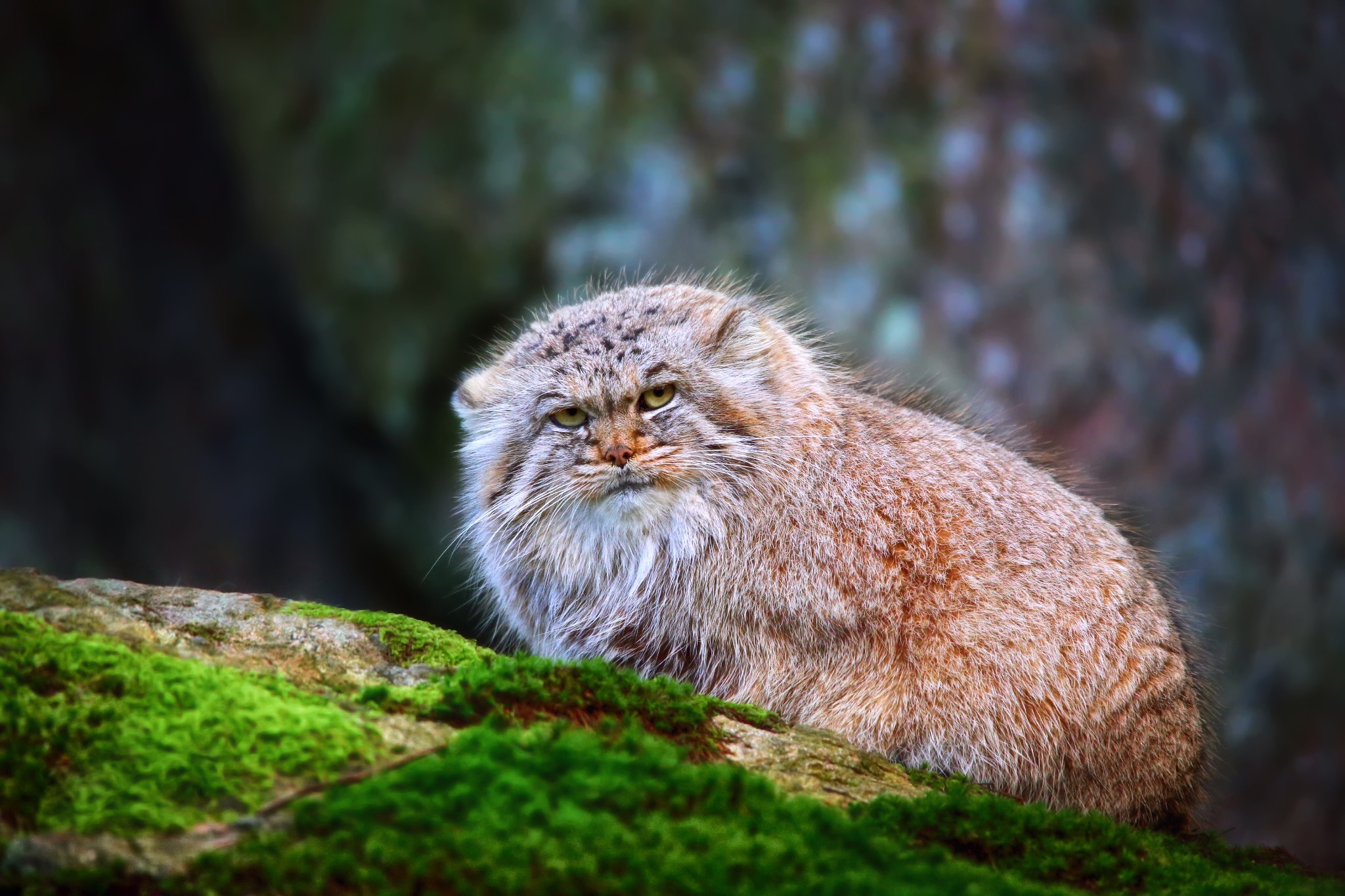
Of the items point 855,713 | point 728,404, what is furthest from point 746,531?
point 855,713

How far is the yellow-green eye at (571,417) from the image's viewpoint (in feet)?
20.4

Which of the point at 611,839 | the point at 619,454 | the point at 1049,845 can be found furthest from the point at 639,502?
the point at 611,839

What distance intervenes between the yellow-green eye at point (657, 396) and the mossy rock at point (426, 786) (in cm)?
166

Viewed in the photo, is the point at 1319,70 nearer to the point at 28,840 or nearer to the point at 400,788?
the point at 400,788

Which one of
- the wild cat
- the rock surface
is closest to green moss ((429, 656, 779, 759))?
the rock surface

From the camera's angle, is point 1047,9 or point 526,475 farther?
point 1047,9

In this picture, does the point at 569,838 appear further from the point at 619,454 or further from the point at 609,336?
the point at 609,336

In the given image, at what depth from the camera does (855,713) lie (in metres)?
5.77

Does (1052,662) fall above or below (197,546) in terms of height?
above

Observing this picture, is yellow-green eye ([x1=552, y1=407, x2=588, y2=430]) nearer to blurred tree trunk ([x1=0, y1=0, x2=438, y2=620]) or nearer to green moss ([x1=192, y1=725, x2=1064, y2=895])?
green moss ([x1=192, y1=725, x2=1064, y2=895])

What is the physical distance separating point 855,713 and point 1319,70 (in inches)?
445

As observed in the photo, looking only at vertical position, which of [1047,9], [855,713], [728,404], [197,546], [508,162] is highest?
[1047,9]

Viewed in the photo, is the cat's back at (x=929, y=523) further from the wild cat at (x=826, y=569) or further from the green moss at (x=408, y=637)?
the green moss at (x=408, y=637)

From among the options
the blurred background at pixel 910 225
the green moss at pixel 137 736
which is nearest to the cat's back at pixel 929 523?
the green moss at pixel 137 736
